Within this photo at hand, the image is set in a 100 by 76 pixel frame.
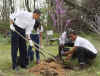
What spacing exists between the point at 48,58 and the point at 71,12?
368 inches

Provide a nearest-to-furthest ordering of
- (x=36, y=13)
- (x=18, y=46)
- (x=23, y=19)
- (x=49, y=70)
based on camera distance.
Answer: (x=49, y=70)
(x=36, y=13)
(x=23, y=19)
(x=18, y=46)

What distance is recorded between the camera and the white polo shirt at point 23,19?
5.21m

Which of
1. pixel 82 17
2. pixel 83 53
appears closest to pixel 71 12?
pixel 82 17

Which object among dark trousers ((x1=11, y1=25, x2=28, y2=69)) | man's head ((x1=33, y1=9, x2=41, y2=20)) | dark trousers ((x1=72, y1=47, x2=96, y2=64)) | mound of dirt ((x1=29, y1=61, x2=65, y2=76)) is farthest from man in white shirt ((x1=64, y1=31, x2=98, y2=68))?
dark trousers ((x1=11, y1=25, x2=28, y2=69))

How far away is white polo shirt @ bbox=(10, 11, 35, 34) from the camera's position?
5207mm

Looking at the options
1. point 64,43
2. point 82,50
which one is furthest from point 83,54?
point 64,43

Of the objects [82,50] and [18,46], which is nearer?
[82,50]

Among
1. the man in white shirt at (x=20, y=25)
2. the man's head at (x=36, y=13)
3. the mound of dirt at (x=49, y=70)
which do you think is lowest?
the mound of dirt at (x=49, y=70)

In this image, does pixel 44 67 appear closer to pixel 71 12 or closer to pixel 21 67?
pixel 21 67

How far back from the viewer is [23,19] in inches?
206

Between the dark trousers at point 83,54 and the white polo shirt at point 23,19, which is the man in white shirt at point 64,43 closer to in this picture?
the dark trousers at point 83,54

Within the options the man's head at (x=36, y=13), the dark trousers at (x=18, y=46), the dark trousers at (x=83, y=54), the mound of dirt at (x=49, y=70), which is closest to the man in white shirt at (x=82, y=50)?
the dark trousers at (x=83, y=54)

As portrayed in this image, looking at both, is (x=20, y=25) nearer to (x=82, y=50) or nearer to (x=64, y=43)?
(x=82, y=50)

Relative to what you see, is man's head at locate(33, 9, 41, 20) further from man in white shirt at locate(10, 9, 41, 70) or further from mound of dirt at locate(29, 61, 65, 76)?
mound of dirt at locate(29, 61, 65, 76)
